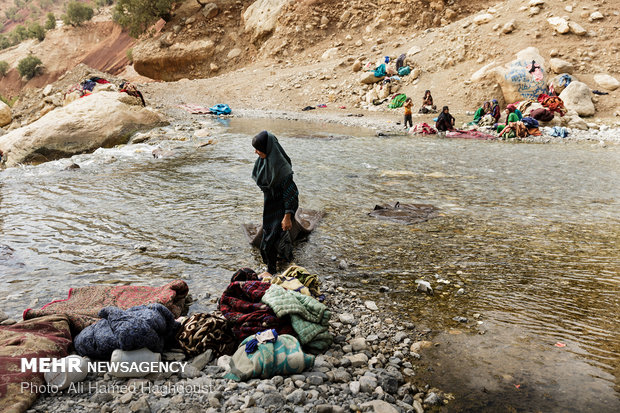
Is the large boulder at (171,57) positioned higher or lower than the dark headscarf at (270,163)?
higher

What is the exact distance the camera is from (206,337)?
117 inches

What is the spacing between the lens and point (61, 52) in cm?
4738

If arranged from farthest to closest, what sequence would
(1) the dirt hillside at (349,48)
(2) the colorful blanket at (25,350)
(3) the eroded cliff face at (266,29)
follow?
1. (3) the eroded cliff face at (266,29)
2. (1) the dirt hillside at (349,48)
3. (2) the colorful blanket at (25,350)

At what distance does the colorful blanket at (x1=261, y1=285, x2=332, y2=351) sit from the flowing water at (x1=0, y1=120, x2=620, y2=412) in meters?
0.74

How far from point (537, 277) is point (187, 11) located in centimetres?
3758

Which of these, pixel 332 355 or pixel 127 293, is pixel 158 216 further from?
pixel 332 355

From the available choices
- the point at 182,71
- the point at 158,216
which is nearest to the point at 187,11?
the point at 182,71

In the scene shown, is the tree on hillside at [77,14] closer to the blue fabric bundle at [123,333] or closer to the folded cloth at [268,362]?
the blue fabric bundle at [123,333]

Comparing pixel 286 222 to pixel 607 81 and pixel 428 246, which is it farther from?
pixel 607 81

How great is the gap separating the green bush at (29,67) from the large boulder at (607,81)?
51.9m

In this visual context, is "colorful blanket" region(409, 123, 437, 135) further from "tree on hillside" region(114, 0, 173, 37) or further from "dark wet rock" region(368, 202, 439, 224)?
"tree on hillside" region(114, 0, 173, 37)

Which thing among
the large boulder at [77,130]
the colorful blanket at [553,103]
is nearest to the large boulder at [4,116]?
the large boulder at [77,130]

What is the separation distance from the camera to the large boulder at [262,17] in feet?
102

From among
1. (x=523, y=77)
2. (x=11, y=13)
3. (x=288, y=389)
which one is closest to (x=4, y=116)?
(x=288, y=389)
